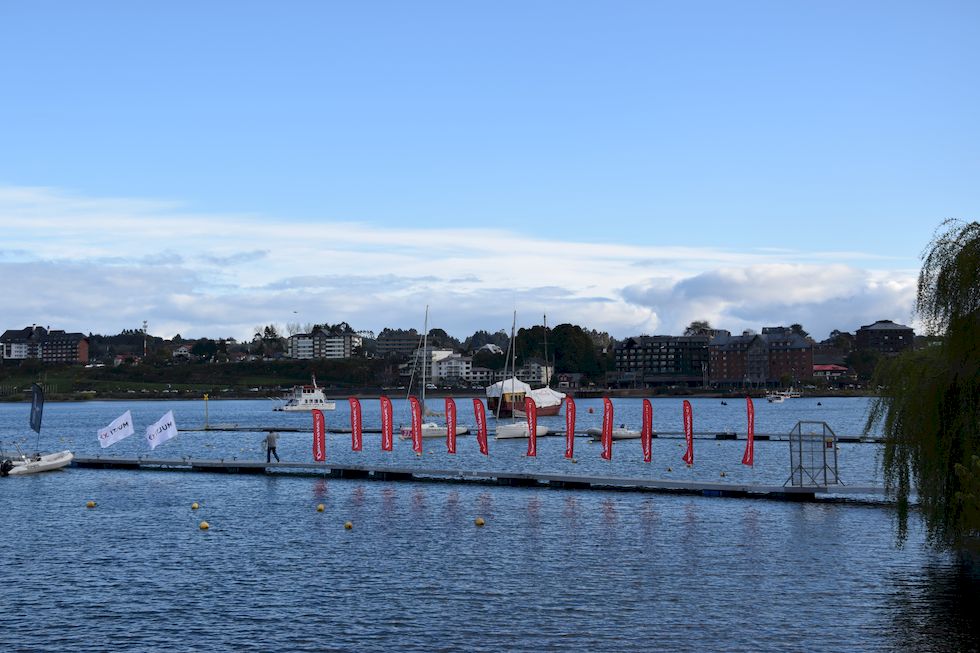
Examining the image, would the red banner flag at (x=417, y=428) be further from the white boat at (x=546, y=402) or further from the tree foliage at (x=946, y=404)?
the white boat at (x=546, y=402)


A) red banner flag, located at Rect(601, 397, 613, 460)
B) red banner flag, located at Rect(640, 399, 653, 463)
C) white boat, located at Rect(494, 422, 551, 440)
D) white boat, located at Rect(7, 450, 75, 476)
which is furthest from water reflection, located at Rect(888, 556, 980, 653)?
white boat, located at Rect(494, 422, 551, 440)

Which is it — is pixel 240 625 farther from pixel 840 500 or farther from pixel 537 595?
pixel 840 500

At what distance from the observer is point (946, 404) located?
37.4m

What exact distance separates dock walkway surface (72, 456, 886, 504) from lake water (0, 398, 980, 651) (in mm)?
1849

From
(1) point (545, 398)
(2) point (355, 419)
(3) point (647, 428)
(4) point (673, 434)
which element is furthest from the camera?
(1) point (545, 398)

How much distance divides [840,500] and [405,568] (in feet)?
95.4

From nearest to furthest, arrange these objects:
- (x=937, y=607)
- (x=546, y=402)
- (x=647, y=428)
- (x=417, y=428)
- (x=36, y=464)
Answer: (x=937, y=607) → (x=647, y=428) → (x=417, y=428) → (x=36, y=464) → (x=546, y=402)

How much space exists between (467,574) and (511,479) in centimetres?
3100

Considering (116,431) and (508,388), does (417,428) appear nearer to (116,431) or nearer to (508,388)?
(116,431)

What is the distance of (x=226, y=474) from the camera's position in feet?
278

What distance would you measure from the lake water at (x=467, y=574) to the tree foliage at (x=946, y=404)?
10.8ft

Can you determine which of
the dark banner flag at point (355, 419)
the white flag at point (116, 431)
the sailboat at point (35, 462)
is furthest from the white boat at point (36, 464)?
the dark banner flag at point (355, 419)

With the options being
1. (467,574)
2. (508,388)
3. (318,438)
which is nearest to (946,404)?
(467,574)

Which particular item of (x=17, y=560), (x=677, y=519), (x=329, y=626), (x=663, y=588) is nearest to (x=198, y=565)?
(x=17, y=560)
